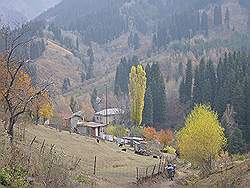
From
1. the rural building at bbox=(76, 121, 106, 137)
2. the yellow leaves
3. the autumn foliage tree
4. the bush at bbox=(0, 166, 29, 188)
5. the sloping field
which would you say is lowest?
the yellow leaves

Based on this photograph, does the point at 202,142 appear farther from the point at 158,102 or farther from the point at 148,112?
the point at 158,102

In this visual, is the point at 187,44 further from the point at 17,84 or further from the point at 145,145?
the point at 17,84

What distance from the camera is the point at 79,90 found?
562ft

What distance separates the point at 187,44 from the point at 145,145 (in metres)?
137

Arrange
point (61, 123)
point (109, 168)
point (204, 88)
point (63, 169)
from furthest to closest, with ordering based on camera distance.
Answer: point (204, 88), point (61, 123), point (109, 168), point (63, 169)

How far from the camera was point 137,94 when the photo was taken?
8038cm

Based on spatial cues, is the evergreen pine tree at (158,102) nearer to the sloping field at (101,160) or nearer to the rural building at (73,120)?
the rural building at (73,120)

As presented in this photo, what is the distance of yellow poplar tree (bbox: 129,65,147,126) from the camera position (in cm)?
7938

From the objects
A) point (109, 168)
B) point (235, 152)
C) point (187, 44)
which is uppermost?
point (187, 44)

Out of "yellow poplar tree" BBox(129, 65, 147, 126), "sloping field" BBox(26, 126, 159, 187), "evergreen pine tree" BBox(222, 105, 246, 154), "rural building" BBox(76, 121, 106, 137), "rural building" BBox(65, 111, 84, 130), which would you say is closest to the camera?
"sloping field" BBox(26, 126, 159, 187)

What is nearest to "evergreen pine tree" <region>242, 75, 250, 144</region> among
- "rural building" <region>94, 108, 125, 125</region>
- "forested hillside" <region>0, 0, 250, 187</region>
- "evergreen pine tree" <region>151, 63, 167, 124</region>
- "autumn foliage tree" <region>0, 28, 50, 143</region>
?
"forested hillside" <region>0, 0, 250, 187</region>

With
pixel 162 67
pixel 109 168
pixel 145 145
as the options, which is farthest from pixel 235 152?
pixel 162 67

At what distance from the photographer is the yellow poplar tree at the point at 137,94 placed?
260 feet

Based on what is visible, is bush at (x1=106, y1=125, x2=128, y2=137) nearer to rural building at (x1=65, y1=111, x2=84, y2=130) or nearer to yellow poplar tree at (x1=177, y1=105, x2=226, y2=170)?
rural building at (x1=65, y1=111, x2=84, y2=130)
